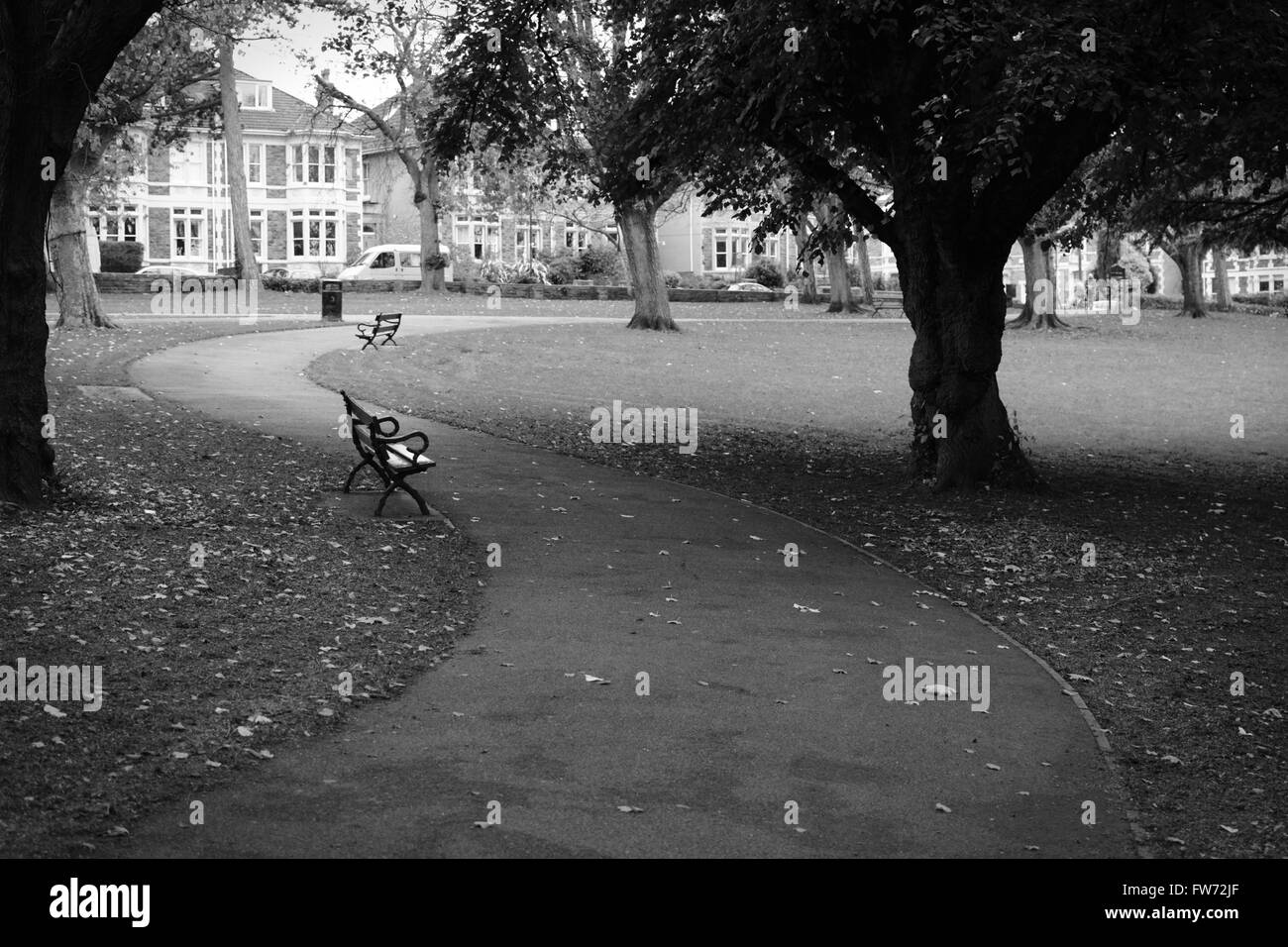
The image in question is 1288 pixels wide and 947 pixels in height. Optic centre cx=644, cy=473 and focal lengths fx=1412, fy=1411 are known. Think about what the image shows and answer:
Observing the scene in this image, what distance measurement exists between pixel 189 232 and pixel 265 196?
4.85m

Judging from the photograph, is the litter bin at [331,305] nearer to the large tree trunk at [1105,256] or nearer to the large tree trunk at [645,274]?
the large tree trunk at [645,274]

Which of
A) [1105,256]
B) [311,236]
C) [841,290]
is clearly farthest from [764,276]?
[311,236]

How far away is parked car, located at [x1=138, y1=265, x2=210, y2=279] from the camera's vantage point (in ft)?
182

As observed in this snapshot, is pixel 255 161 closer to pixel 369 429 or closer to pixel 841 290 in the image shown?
pixel 841 290

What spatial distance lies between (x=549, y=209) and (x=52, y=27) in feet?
190

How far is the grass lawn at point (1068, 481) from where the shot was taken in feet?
28.8

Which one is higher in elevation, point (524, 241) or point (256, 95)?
point (256, 95)

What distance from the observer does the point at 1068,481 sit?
60.3ft

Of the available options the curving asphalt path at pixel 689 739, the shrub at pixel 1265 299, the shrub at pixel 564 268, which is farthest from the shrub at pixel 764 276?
the curving asphalt path at pixel 689 739
